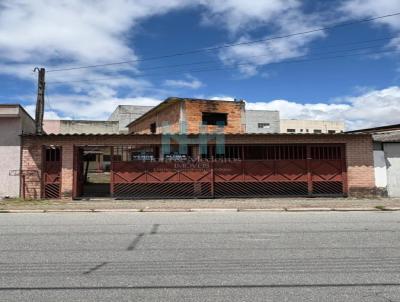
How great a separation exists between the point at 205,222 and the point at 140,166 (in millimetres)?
7163

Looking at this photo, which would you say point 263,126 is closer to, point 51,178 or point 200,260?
point 51,178

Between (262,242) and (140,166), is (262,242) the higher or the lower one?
the lower one

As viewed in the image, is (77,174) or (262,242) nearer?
(262,242)

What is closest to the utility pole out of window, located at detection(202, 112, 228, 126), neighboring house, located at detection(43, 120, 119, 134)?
window, located at detection(202, 112, 228, 126)

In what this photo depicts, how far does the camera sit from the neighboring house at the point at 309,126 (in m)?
72.4

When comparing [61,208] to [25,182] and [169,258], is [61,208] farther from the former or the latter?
[169,258]

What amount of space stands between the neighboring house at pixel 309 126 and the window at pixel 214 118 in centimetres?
4456

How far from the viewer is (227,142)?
17719mm

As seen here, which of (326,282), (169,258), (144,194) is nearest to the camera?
(326,282)

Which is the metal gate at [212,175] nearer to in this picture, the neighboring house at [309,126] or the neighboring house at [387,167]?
the neighboring house at [387,167]

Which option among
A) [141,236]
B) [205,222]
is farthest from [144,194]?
[141,236]

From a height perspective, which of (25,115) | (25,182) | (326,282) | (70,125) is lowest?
(326,282)

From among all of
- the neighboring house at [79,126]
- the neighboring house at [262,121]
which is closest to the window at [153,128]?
the neighboring house at [79,126]

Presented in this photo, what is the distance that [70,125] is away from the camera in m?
49.9
